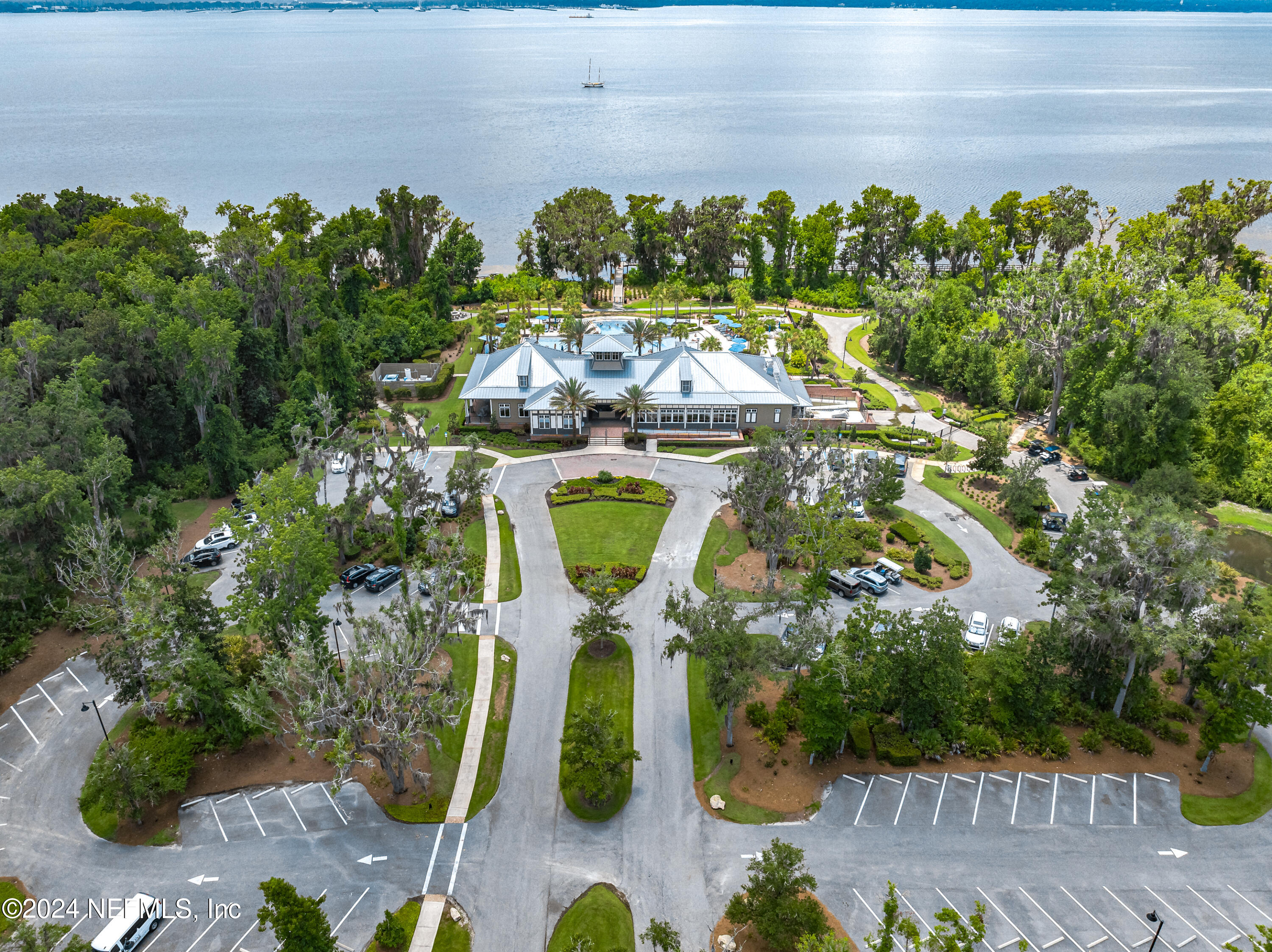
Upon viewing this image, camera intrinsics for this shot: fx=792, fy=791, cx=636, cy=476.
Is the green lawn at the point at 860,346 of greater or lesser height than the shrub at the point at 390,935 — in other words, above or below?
above

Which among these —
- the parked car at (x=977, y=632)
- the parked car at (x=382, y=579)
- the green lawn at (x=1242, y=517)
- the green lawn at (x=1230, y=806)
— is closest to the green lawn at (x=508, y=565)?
the parked car at (x=382, y=579)

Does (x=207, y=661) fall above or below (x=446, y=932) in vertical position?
above

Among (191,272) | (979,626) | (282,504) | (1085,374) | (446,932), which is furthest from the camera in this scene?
(191,272)

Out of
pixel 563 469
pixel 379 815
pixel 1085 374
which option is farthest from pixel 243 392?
pixel 1085 374

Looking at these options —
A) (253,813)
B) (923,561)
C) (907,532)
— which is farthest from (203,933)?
(907,532)

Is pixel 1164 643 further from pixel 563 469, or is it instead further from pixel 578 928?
pixel 563 469

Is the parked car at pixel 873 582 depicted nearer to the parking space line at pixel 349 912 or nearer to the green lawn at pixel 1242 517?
the green lawn at pixel 1242 517
